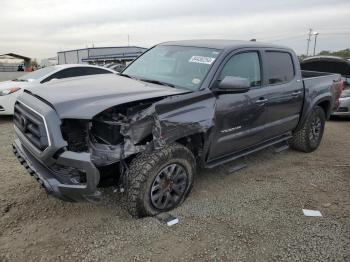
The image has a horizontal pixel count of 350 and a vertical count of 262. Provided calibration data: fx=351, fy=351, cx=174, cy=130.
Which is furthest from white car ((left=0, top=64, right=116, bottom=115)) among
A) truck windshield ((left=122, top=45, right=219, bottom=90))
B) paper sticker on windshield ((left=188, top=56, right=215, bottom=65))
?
paper sticker on windshield ((left=188, top=56, right=215, bottom=65))

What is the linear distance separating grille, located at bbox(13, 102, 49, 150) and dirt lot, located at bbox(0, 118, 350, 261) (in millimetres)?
868

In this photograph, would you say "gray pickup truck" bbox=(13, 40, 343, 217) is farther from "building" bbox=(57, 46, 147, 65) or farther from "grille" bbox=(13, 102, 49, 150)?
"building" bbox=(57, 46, 147, 65)

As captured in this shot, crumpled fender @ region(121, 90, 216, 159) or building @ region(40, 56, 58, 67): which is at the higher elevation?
crumpled fender @ region(121, 90, 216, 159)

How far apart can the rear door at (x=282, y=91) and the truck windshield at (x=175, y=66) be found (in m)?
1.05

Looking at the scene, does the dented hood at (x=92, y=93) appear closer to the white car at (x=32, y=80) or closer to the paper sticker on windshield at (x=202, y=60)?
the paper sticker on windshield at (x=202, y=60)

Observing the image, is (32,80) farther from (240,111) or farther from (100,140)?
(240,111)

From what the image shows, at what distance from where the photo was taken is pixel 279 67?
5.10 m

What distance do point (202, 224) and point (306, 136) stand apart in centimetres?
323

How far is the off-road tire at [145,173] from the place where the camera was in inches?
133

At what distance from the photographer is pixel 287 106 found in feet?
16.9

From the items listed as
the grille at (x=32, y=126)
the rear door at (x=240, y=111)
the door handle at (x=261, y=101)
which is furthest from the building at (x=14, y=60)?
the door handle at (x=261, y=101)

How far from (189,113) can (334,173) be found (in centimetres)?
291

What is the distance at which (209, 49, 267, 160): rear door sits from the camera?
13.3 ft

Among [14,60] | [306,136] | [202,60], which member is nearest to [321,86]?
[306,136]
